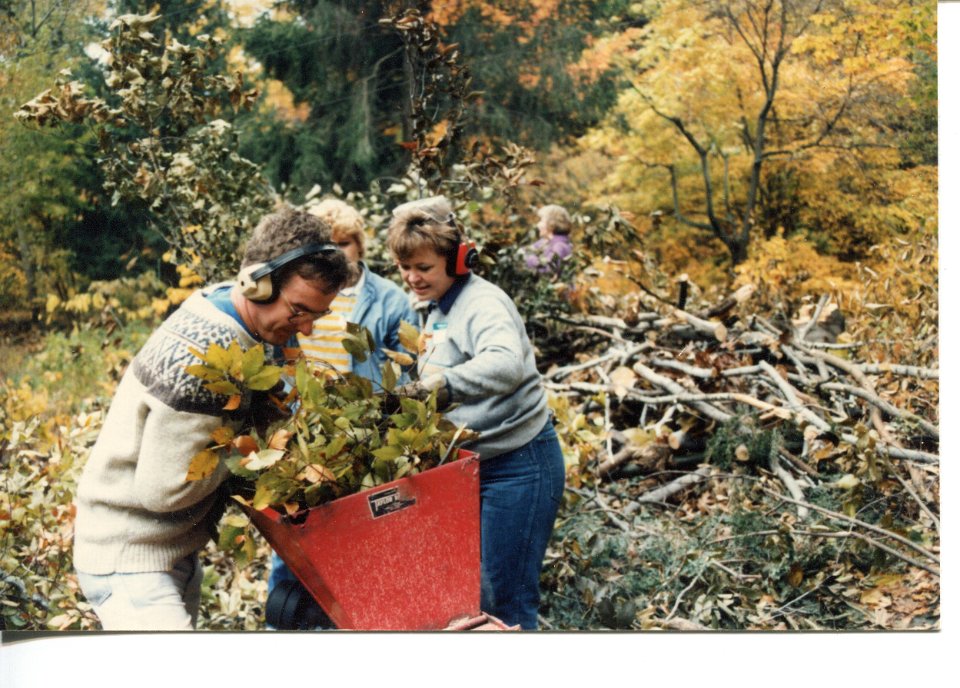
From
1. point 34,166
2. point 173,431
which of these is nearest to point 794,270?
point 173,431

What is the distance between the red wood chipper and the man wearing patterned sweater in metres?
0.23

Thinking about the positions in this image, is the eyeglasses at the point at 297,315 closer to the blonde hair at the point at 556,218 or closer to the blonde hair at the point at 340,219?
the blonde hair at the point at 340,219

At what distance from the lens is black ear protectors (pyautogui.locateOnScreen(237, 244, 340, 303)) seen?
230cm

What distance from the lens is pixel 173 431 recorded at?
2195mm

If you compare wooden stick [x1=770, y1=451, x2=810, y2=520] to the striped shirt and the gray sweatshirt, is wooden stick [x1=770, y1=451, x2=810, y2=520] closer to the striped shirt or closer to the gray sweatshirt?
the gray sweatshirt

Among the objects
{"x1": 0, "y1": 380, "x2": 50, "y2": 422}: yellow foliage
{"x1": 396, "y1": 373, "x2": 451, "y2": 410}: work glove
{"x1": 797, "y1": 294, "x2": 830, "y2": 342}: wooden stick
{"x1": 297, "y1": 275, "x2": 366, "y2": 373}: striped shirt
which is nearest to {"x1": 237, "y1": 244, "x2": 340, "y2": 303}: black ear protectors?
{"x1": 396, "y1": 373, "x2": 451, "y2": 410}: work glove

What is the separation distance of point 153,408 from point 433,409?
27.3 inches

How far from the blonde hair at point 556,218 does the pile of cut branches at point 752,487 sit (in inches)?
23.1

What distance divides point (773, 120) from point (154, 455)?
259 centimetres

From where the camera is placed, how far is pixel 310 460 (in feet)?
7.55

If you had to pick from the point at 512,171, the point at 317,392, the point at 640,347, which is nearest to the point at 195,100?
the point at 512,171

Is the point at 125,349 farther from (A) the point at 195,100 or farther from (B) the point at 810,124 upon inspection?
(B) the point at 810,124

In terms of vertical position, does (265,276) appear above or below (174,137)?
below

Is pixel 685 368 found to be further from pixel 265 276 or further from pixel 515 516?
pixel 265 276
